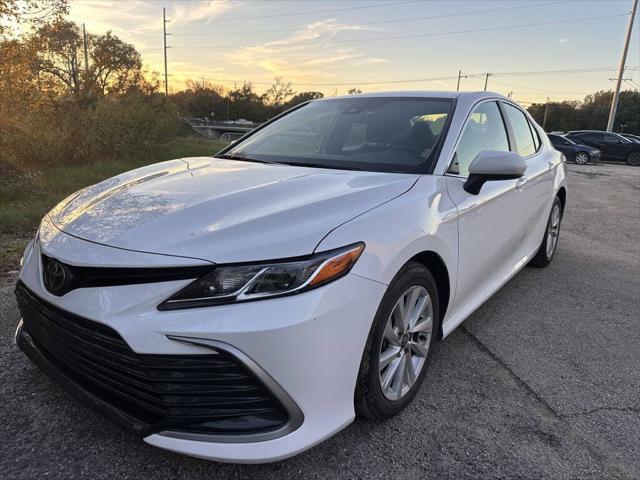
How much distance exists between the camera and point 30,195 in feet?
23.4

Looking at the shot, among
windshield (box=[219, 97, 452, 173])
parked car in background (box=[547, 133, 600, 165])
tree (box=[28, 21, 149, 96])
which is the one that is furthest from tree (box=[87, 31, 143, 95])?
windshield (box=[219, 97, 452, 173])

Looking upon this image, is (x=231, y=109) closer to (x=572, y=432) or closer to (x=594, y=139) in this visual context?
(x=594, y=139)

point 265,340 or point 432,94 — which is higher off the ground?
point 432,94

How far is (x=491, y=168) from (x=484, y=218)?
14.6 inches

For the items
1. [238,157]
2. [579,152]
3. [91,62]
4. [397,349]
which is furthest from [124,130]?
[91,62]

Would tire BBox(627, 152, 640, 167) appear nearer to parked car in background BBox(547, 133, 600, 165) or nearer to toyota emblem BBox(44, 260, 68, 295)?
parked car in background BBox(547, 133, 600, 165)

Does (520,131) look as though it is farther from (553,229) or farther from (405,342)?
(405,342)

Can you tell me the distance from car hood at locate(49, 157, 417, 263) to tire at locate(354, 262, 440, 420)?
0.39 m

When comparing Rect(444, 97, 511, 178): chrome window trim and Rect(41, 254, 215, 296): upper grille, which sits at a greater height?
Rect(444, 97, 511, 178): chrome window trim

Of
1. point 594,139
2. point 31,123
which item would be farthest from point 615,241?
point 594,139

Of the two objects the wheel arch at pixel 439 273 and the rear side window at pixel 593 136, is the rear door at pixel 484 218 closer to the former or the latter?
the wheel arch at pixel 439 273

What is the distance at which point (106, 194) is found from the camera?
238 centimetres

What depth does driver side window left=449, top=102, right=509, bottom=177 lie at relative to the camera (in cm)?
274

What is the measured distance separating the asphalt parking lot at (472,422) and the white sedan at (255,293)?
0.71 feet
